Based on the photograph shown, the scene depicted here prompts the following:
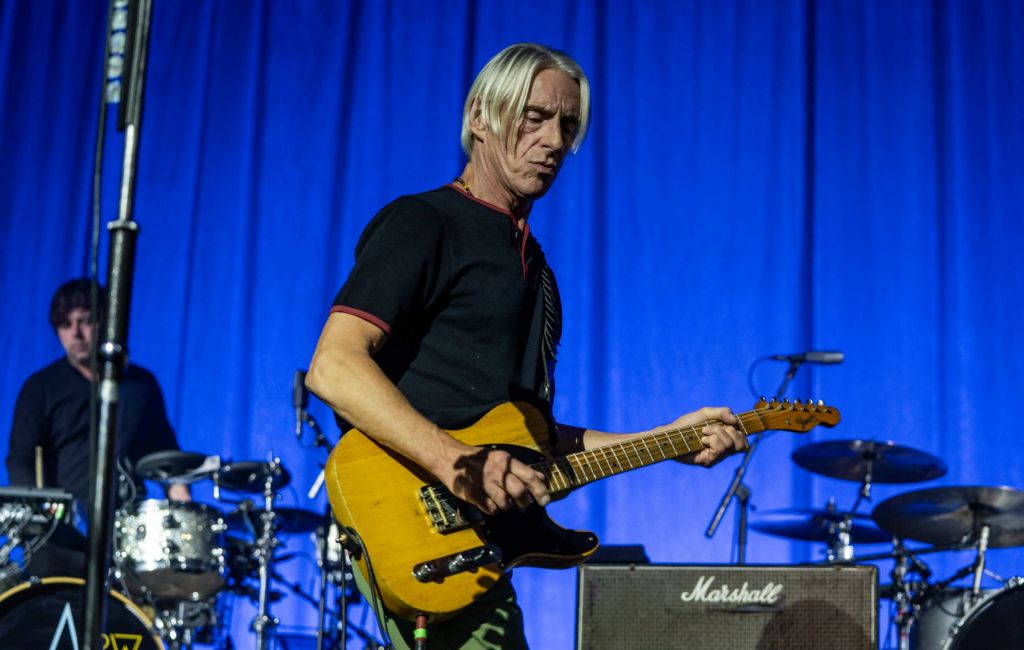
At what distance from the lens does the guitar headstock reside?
3.17m

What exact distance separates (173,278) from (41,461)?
1.48 meters

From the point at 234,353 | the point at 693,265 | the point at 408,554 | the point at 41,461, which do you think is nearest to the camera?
the point at 408,554

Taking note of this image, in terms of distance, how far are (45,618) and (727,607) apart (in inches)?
108

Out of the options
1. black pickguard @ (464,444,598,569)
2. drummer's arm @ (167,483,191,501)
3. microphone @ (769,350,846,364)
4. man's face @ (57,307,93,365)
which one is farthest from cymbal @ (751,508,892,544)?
man's face @ (57,307,93,365)

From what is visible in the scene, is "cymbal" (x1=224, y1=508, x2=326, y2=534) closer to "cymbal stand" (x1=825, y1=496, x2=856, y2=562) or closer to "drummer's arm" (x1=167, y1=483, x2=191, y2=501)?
"drummer's arm" (x1=167, y1=483, x2=191, y2=501)

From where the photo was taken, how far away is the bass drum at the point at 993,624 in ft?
13.9

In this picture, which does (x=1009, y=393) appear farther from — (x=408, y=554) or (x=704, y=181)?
(x=408, y=554)

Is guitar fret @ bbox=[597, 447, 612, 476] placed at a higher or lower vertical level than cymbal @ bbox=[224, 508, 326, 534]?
higher

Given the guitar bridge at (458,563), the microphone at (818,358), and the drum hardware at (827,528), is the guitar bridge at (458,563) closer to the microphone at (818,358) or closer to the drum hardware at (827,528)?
the microphone at (818,358)

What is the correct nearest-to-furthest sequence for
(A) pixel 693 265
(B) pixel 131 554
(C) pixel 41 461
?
(B) pixel 131 554, (C) pixel 41 461, (A) pixel 693 265

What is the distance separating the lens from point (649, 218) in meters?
6.37

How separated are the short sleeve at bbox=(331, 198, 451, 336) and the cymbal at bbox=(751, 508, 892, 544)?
10.9 ft

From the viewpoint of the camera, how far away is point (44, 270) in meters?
7.15

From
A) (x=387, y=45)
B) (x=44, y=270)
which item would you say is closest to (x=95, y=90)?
(x=44, y=270)
